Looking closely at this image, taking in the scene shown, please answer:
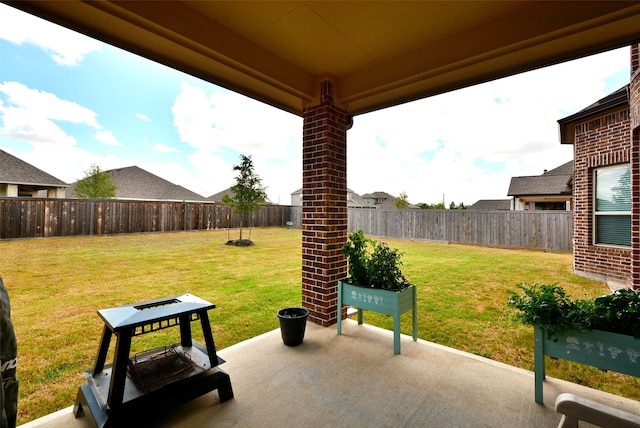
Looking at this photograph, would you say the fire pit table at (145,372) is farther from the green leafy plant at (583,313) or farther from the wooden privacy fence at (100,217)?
the wooden privacy fence at (100,217)

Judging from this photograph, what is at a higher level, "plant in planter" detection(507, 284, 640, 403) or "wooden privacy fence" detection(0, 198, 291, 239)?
"wooden privacy fence" detection(0, 198, 291, 239)

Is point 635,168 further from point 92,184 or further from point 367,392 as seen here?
point 92,184

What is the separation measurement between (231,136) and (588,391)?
17920mm

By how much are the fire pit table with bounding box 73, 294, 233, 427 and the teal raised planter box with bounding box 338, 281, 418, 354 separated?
143 centimetres

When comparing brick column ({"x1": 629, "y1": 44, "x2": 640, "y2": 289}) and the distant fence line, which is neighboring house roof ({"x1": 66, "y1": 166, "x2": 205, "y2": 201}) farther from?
brick column ({"x1": 629, "y1": 44, "x2": 640, "y2": 289})

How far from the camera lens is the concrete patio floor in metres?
1.77

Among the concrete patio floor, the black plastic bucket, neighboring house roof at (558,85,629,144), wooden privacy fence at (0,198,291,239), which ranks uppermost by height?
neighboring house roof at (558,85,629,144)

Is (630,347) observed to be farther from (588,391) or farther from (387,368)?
(387,368)

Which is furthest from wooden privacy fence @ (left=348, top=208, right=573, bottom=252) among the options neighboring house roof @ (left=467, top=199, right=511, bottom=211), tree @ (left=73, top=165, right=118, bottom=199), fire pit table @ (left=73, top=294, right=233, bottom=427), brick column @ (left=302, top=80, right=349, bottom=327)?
neighboring house roof @ (left=467, top=199, right=511, bottom=211)

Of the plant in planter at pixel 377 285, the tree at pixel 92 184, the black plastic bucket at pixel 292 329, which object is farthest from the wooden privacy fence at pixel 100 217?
the plant in planter at pixel 377 285

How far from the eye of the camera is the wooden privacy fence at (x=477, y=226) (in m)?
9.12

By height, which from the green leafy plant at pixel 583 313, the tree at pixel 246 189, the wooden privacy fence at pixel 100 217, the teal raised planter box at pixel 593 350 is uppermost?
the tree at pixel 246 189

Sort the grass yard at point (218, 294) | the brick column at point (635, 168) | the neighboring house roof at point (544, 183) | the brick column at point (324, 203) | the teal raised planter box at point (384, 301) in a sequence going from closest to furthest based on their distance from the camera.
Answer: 1. the grass yard at point (218, 294)
2. the teal raised planter box at point (384, 301)
3. the brick column at point (324, 203)
4. the brick column at point (635, 168)
5. the neighboring house roof at point (544, 183)

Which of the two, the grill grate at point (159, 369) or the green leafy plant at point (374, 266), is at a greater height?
the green leafy plant at point (374, 266)
